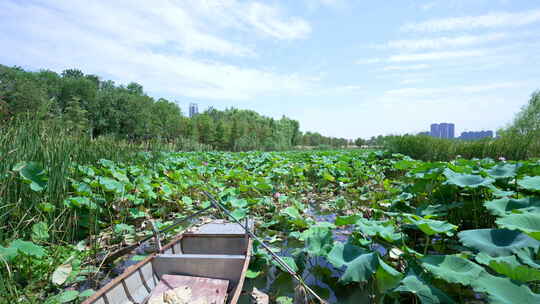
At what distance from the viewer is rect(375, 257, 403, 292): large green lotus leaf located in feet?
4.76

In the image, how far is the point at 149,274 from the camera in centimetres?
214

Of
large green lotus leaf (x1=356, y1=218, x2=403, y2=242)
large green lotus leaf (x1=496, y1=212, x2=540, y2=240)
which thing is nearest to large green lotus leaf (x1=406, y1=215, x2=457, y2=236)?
large green lotus leaf (x1=356, y1=218, x2=403, y2=242)

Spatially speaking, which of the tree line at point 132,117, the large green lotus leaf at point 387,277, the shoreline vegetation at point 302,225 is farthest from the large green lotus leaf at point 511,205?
the tree line at point 132,117

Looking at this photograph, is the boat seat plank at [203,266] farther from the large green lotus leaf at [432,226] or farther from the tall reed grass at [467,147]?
the tall reed grass at [467,147]

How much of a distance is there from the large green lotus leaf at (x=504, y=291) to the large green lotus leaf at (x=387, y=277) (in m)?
0.34

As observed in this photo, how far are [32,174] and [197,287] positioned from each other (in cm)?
195

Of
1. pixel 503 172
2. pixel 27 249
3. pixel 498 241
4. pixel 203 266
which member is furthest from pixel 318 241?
pixel 503 172

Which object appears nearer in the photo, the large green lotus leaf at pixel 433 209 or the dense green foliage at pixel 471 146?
the large green lotus leaf at pixel 433 209

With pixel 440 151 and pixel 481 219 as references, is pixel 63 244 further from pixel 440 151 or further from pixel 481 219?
pixel 440 151

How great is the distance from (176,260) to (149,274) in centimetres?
22

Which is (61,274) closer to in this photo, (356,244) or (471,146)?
(356,244)

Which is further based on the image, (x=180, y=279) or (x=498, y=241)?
(x=180, y=279)

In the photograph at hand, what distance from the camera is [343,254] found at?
1771mm

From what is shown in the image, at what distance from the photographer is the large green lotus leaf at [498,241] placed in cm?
143
